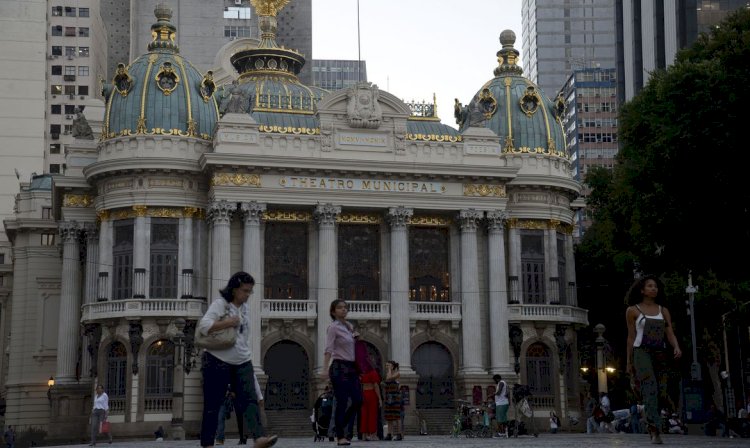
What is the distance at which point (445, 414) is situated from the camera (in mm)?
61219

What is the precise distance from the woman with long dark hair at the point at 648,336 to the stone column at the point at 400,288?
39697 mm

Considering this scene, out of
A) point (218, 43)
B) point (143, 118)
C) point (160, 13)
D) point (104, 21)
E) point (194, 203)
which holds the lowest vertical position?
point (194, 203)

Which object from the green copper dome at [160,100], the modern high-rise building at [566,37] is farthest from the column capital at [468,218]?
the modern high-rise building at [566,37]

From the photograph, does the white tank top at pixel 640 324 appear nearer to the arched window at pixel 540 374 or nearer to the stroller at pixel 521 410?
the stroller at pixel 521 410

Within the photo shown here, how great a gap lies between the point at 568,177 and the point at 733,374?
1419 cm

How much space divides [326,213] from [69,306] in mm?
13870

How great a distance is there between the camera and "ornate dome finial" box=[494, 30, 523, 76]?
70938mm

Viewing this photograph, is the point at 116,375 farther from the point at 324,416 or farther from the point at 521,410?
the point at 324,416

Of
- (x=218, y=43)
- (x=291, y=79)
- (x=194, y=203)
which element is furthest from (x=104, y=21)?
(x=194, y=203)

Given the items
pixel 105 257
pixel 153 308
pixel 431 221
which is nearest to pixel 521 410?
pixel 153 308

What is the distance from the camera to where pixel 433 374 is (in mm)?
62188

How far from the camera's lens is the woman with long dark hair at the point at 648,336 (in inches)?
793

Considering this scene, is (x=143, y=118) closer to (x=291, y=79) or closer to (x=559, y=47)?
(x=291, y=79)

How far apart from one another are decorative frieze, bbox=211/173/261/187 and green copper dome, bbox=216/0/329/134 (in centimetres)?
257
